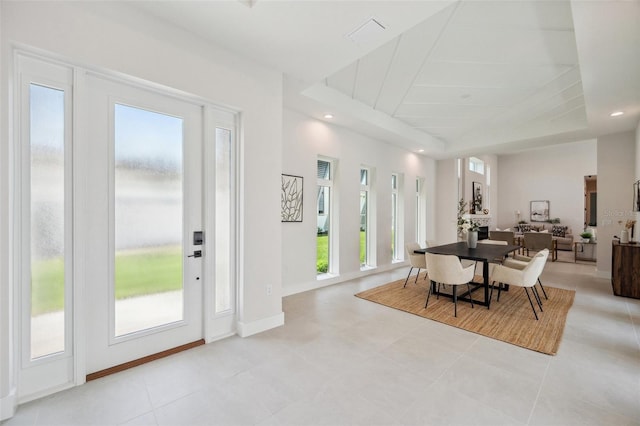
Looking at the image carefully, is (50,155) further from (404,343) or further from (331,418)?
(404,343)

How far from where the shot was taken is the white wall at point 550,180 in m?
10.4

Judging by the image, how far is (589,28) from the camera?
2447 mm

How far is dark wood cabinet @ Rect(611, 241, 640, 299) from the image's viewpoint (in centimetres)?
441

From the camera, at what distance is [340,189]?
208 inches

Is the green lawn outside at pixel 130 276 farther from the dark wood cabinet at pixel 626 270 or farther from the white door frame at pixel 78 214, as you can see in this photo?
the dark wood cabinet at pixel 626 270

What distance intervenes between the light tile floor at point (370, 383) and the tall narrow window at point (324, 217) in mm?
2133

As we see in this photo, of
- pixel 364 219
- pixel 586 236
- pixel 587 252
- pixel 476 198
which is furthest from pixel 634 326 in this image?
pixel 476 198

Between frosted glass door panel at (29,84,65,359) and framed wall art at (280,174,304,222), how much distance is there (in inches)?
106

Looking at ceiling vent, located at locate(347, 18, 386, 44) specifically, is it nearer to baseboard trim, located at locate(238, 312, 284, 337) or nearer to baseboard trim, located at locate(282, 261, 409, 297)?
baseboard trim, located at locate(238, 312, 284, 337)

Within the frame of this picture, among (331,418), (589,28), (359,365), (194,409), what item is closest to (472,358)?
(359,365)

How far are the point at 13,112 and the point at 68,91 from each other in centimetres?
37

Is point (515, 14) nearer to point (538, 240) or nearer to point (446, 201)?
point (446, 201)

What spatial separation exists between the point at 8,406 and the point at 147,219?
146cm

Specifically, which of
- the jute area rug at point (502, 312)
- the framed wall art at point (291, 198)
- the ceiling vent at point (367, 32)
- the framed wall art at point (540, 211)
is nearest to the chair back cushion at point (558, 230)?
the framed wall art at point (540, 211)
